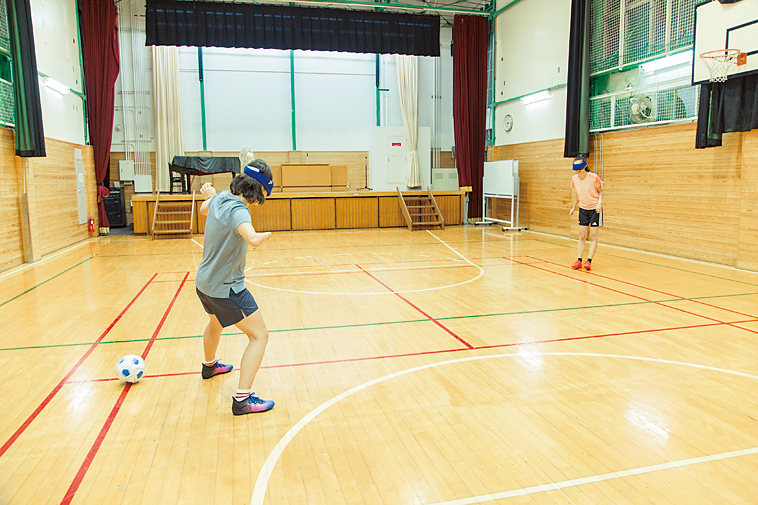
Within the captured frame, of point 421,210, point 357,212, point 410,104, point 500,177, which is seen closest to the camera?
point 500,177

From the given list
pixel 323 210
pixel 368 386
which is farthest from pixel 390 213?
pixel 368 386

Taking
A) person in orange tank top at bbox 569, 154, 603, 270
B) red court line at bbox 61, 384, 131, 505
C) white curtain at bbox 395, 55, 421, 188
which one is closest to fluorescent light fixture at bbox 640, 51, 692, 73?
person in orange tank top at bbox 569, 154, 603, 270

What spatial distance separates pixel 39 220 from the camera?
30.4ft

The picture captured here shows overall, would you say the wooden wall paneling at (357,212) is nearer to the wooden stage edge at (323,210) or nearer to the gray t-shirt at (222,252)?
the wooden stage edge at (323,210)

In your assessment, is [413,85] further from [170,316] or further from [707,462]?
[707,462]

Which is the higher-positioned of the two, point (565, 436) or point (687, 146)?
point (687, 146)

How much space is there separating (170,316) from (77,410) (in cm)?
219

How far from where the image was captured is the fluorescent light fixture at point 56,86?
32.5ft

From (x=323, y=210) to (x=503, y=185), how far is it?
4.60m

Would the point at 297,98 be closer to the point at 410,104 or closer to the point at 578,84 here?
the point at 410,104

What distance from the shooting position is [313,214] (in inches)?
527

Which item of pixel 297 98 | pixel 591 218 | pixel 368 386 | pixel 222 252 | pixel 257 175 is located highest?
pixel 297 98

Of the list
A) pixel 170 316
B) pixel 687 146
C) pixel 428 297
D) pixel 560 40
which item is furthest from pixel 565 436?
pixel 560 40

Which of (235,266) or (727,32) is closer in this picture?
(235,266)
